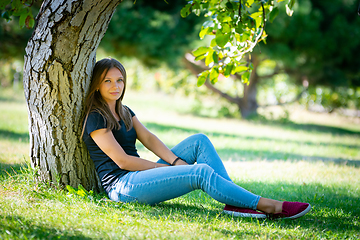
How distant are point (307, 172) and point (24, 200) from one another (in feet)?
12.0

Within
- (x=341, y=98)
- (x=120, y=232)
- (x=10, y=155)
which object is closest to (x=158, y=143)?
(x=120, y=232)

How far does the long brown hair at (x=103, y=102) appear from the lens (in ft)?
8.43

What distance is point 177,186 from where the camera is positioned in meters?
2.35

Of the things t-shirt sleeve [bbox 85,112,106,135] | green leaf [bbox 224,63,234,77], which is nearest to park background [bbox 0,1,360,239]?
t-shirt sleeve [bbox 85,112,106,135]

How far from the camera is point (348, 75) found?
11.4 m

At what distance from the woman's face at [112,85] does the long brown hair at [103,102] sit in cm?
3

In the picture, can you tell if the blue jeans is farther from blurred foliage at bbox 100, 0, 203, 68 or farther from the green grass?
blurred foliage at bbox 100, 0, 203, 68

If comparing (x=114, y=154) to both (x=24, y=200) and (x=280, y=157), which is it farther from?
(x=280, y=157)

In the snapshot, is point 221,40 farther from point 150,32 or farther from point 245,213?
point 150,32

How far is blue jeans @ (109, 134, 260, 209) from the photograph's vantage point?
231 centimetres

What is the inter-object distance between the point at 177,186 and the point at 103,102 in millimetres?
984

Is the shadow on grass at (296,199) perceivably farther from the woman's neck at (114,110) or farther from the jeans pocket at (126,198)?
the woman's neck at (114,110)

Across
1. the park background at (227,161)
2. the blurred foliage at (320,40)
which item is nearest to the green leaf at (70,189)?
Result: the park background at (227,161)

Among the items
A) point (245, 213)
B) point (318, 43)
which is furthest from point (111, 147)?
point (318, 43)
